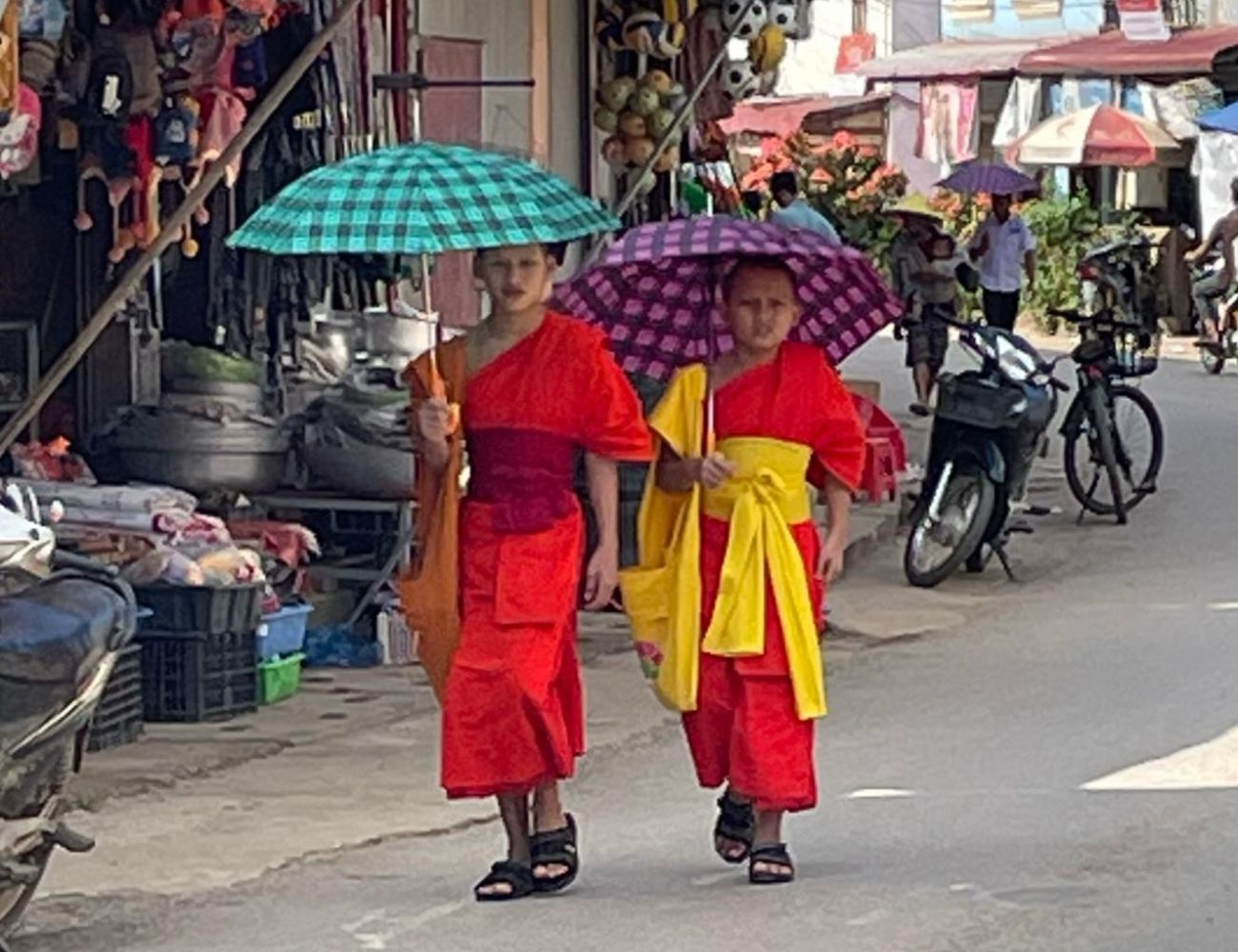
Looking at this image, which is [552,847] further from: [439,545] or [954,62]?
[954,62]

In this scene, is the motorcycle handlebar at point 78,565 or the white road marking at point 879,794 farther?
the white road marking at point 879,794

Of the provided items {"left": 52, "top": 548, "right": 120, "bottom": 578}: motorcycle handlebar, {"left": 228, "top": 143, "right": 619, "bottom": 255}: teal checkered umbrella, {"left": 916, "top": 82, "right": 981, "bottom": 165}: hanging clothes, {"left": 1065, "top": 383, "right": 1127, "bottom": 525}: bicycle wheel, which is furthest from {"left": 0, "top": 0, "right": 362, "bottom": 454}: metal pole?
{"left": 916, "top": 82, "right": 981, "bottom": 165}: hanging clothes

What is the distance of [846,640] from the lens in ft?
42.0

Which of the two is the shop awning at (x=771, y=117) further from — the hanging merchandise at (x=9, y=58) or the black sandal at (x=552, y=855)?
the black sandal at (x=552, y=855)

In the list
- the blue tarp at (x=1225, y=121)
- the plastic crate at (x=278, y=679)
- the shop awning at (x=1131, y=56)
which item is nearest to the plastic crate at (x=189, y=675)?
the plastic crate at (x=278, y=679)

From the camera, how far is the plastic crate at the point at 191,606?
10.3 meters

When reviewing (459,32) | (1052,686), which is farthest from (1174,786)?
(459,32)

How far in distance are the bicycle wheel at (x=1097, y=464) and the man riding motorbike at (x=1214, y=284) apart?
10893 mm

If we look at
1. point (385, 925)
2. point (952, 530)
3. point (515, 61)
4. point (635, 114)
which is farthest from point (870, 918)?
point (635, 114)

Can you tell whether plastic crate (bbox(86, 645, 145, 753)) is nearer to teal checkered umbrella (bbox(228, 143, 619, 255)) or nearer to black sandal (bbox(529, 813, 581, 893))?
black sandal (bbox(529, 813, 581, 893))

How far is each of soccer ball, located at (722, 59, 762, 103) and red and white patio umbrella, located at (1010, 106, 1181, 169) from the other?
16667 millimetres

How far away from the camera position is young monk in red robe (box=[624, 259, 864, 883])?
25.0 feet

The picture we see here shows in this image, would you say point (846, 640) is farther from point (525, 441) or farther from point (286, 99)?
point (525, 441)

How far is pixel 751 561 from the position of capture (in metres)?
7.67
